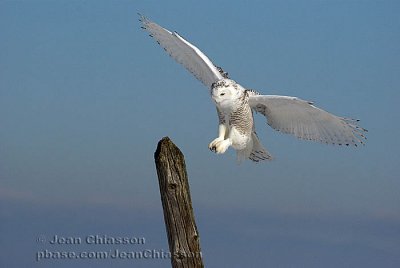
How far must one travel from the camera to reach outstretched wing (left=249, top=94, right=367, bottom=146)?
5805mm

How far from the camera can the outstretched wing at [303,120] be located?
229 inches

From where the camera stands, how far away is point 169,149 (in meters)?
4.97

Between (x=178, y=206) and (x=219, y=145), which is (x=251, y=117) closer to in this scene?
(x=219, y=145)

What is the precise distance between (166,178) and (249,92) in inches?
54.5

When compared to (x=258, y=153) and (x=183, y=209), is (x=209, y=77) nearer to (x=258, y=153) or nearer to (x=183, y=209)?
(x=258, y=153)

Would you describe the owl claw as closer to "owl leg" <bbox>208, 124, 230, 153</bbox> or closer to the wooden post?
"owl leg" <bbox>208, 124, 230, 153</bbox>

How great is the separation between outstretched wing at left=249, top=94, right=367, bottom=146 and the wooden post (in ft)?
4.04

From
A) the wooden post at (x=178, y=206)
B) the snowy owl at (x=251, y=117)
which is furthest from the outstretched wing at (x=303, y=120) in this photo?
the wooden post at (x=178, y=206)

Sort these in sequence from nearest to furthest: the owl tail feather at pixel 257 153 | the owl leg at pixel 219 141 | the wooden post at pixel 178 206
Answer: the wooden post at pixel 178 206, the owl leg at pixel 219 141, the owl tail feather at pixel 257 153

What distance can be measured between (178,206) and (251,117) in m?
1.38

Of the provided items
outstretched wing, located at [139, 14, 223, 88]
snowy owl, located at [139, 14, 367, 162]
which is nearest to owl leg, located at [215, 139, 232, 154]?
snowy owl, located at [139, 14, 367, 162]

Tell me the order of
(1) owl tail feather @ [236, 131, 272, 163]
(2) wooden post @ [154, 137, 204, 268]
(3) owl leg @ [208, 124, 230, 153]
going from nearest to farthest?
(2) wooden post @ [154, 137, 204, 268]
(3) owl leg @ [208, 124, 230, 153]
(1) owl tail feather @ [236, 131, 272, 163]

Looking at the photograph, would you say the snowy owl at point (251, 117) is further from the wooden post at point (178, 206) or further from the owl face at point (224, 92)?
the wooden post at point (178, 206)

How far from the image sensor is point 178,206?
4.96 m
